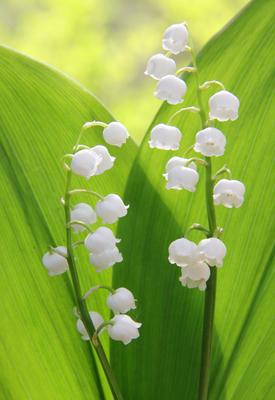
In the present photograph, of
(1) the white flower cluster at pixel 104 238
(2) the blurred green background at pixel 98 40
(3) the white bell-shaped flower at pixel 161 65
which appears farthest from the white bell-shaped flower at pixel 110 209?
(2) the blurred green background at pixel 98 40

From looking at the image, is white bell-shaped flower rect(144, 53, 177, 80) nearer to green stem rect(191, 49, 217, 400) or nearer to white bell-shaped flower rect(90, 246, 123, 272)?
green stem rect(191, 49, 217, 400)

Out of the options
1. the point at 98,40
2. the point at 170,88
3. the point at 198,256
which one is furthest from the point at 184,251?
the point at 98,40

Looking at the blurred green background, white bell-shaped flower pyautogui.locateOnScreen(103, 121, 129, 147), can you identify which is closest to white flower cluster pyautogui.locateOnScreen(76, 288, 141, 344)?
white bell-shaped flower pyautogui.locateOnScreen(103, 121, 129, 147)

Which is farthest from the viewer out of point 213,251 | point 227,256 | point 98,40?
point 98,40

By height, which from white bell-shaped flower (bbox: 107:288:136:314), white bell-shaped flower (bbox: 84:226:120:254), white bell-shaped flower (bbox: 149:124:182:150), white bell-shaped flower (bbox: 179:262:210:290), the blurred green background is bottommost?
white bell-shaped flower (bbox: 107:288:136:314)

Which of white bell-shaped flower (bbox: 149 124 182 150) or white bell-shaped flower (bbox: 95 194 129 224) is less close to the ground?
white bell-shaped flower (bbox: 149 124 182 150)

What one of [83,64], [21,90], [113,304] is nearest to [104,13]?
[83,64]

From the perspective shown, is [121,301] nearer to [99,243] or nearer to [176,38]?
[99,243]
